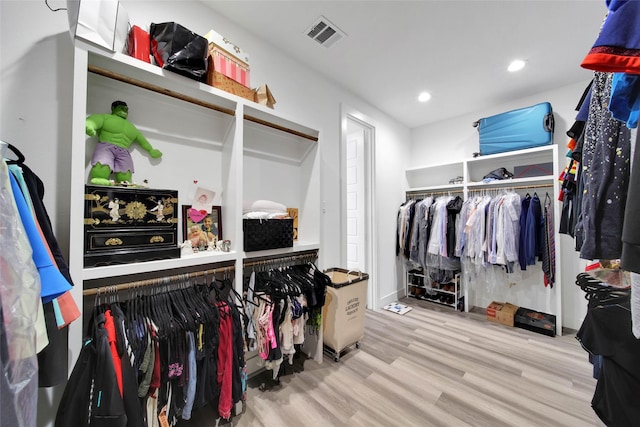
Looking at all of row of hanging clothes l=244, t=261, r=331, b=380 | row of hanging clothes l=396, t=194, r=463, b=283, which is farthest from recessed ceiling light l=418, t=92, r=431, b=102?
row of hanging clothes l=244, t=261, r=331, b=380

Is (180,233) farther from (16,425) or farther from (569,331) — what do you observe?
(569,331)

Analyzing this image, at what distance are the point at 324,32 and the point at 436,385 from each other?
9.27 ft

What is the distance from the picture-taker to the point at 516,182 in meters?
2.79

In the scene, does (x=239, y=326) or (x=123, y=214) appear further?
(x=239, y=326)

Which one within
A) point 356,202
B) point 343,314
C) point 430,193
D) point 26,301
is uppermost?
point 430,193

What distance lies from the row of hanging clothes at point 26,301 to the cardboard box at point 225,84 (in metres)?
0.96

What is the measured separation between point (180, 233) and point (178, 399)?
88cm

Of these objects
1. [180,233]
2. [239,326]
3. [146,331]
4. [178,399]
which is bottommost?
[178,399]

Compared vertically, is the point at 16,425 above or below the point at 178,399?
above

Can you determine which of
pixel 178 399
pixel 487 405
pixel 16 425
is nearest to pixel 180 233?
pixel 178 399

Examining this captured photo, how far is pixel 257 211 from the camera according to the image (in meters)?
1.75

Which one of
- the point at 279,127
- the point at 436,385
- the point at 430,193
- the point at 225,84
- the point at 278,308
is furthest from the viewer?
the point at 430,193

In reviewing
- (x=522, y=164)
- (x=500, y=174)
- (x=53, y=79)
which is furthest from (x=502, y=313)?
(x=53, y=79)

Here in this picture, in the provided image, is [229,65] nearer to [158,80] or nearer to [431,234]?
[158,80]
